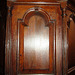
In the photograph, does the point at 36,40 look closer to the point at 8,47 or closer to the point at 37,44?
the point at 37,44

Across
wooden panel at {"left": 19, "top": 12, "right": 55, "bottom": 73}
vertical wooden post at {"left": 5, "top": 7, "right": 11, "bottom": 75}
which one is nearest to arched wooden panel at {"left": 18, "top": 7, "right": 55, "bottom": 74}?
wooden panel at {"left": 19, "top": 12, "right": 55, "bottom": 73}

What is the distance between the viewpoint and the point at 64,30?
0.95 m

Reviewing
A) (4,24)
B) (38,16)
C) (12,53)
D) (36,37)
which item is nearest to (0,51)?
(12,53)

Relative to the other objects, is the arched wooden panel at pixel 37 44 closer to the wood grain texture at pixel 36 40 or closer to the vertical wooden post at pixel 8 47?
the wood grain texture at pixel 36 40

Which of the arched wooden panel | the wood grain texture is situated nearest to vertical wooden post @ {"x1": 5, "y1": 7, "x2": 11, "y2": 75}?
the wood grain texture

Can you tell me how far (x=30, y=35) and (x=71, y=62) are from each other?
665 millimetres

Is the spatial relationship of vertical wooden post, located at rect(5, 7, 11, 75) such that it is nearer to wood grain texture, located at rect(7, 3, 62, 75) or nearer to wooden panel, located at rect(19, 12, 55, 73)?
wood grain texture, located at rect(7, 3, 62, 75)

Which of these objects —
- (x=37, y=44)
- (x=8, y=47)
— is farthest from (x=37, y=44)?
(x=8, y=47)

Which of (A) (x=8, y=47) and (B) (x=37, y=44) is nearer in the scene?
(A) (x=8, y=47)

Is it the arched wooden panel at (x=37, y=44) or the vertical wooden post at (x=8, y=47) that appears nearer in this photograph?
the vertical wooden post at (x=8, y=47)

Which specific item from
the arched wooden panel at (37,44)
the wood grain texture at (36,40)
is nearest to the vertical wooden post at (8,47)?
the wood grain texture at (36,40)

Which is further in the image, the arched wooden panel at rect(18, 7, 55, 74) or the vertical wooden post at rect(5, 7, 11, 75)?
the arched wooden panel at rect(18, 7, 55, 74)

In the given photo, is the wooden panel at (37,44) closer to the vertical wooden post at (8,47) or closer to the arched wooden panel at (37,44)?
the arched wooden panel at (37,44)

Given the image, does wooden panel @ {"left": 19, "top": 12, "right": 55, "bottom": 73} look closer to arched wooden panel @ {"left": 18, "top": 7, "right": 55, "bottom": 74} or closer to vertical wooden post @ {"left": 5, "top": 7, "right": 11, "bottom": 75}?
arched wooden panel @ {"left": 18, "top": 7, "right": 55, "bottom": 74}
